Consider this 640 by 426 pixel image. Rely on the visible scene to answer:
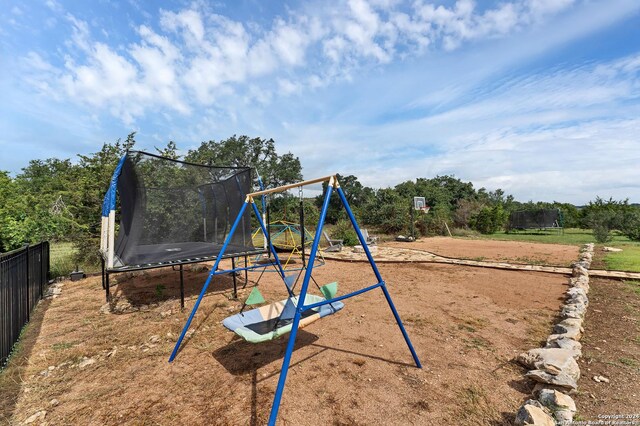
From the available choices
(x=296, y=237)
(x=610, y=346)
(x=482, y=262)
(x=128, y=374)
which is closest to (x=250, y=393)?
(x=128, y=374)

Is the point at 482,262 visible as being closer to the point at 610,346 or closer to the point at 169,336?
the point at 610,346

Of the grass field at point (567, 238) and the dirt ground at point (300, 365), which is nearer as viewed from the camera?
the dirt ground at point (300, 365)

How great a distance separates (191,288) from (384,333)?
374cm

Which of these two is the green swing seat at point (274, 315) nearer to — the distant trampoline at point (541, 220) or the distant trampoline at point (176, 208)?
the distant trampoline at point (176, 208)

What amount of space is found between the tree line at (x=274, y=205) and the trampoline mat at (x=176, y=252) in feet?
12.2

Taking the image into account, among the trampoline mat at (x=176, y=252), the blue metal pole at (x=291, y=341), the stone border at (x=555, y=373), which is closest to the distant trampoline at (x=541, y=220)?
the stone border at (x=555, y=373)

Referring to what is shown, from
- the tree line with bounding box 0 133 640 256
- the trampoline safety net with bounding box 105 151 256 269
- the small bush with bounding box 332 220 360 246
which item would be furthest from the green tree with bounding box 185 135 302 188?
the trampoline safety net with bounding box 105 151 256 269

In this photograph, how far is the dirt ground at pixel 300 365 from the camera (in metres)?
2.05

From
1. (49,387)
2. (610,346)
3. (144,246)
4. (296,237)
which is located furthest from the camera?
(296,237)

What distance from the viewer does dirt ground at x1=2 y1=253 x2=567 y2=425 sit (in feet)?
6.72

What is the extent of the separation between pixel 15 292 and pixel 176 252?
1812mm

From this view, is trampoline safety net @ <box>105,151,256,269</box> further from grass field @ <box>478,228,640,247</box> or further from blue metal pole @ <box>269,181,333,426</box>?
grass field @ <box>478,228,640,247</box>

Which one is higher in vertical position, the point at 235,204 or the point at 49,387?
the point at 235,204

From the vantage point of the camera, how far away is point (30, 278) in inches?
170
